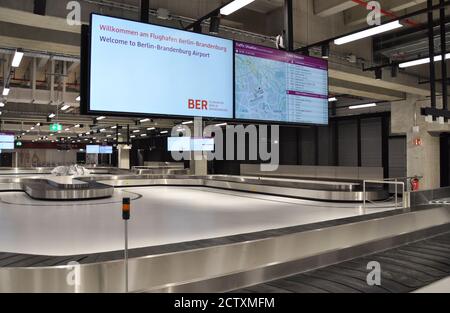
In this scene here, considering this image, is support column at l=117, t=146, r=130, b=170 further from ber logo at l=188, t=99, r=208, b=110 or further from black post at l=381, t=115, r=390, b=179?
ber logo at l=188, t=99, r=208, b=110

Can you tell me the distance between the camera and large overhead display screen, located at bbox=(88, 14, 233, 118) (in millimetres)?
3596

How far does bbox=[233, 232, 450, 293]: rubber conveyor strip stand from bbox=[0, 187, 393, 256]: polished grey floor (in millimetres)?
909

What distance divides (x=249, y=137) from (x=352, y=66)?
658 inches

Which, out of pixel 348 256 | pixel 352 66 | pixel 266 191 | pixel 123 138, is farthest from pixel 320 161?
pixel 123 138

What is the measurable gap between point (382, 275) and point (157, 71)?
125 inches

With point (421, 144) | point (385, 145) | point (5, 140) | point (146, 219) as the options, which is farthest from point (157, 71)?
point (5, 140)

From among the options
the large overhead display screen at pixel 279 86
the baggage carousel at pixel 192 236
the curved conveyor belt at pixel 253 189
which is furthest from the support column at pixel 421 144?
the large overhead display screen at pixel 279 86

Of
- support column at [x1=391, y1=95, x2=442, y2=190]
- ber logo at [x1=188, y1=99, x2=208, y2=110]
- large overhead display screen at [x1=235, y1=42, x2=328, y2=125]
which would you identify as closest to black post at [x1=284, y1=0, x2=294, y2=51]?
large overhead display screen at [x1=235, y1=42, x2=328, y2=125]

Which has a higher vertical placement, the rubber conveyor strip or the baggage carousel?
the baggage carousel

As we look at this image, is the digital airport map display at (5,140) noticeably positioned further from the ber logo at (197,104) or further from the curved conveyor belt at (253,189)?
the ber logo at (197,104)

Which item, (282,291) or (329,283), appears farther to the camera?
(329,283)

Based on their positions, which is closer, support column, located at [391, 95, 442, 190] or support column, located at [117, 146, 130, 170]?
support column, located at [391, 95, 442, 190]
